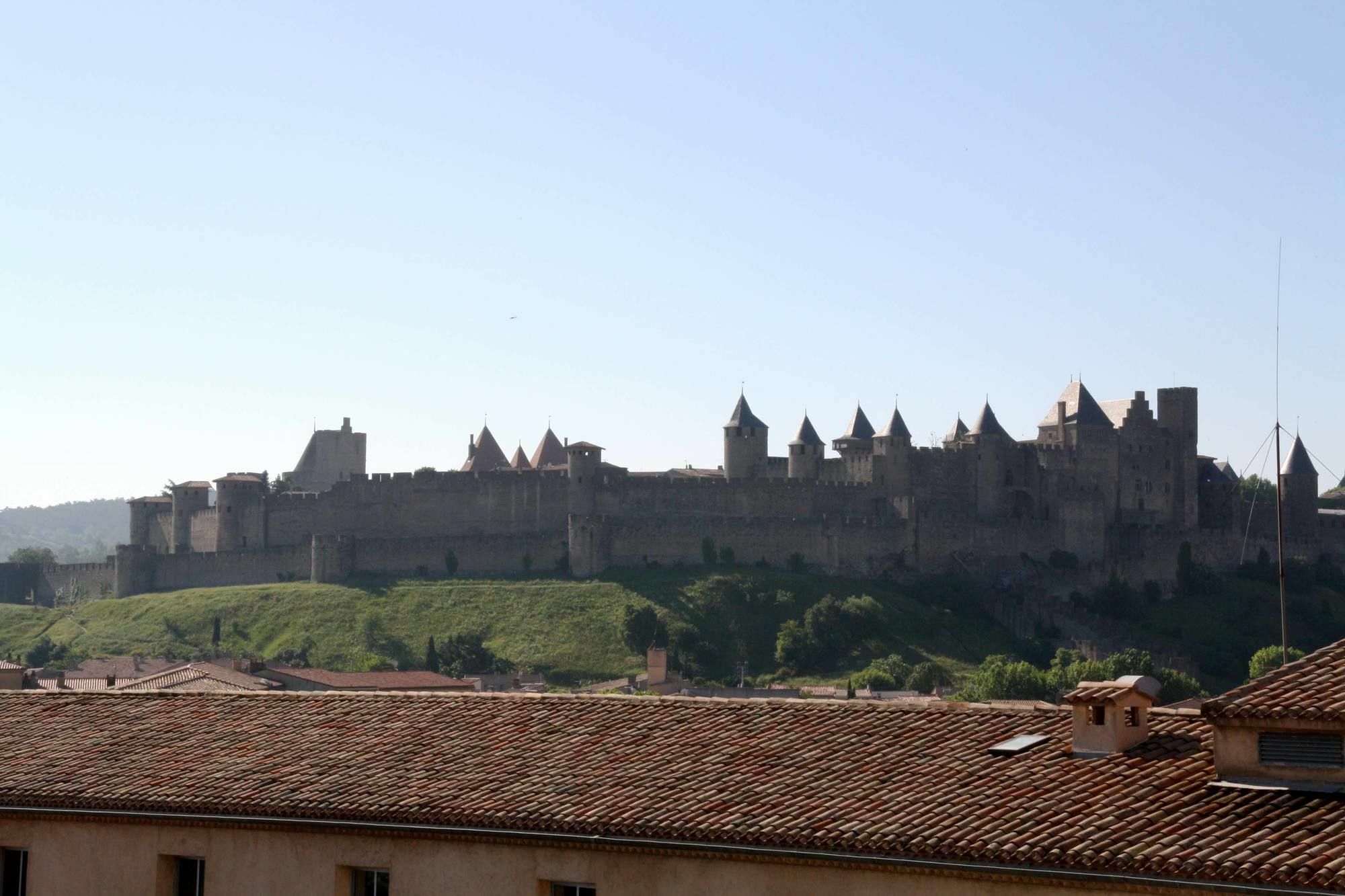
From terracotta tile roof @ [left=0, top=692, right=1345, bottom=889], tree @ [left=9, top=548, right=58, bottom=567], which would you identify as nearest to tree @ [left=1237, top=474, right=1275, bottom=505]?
tree @ [left=9, top=548, right=58, bottom=567]

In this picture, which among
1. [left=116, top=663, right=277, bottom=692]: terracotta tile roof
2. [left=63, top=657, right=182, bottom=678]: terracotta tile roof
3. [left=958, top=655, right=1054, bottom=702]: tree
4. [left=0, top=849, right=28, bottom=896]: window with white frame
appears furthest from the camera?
[left=958, top=655, right=1054, bottom=702]: tree

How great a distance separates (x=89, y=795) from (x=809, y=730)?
5689mm

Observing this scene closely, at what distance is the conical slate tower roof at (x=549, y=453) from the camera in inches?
4254

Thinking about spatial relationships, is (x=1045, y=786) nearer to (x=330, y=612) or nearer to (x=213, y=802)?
(x=213, y=802)

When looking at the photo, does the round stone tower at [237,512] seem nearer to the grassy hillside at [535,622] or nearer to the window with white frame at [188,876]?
the grassy hillside at [535,622]

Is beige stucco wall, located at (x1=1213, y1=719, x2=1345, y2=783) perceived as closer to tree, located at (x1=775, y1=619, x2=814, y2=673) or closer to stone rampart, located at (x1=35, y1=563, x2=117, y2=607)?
tree, located at (x1=775, y1=619, x2=814, y2=673)

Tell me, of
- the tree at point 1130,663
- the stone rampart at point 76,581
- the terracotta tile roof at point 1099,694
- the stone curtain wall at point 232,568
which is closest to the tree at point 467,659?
Result: the stone curtain wall at point 232,568

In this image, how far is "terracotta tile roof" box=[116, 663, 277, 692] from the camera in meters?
51.0

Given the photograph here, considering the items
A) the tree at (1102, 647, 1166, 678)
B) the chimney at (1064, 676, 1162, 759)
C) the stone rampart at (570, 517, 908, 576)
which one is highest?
the stone rampart at (570, 517, 908, 576)

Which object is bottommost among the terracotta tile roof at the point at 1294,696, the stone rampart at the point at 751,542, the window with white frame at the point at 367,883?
the window with white frame at the point at 367,883

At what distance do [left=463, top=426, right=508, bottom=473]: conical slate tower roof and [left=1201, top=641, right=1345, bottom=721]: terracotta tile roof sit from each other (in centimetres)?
9747

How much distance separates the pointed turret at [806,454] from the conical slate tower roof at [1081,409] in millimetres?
10991

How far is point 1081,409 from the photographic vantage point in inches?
3794

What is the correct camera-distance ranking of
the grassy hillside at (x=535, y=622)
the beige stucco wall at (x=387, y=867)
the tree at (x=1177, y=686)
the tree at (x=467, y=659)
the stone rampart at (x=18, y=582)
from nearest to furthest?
the beige stucco wall at (x=387, y=867)
the tree at (x=1177, y=686)
the tree at (x=467, y=659)
the grassy hillside at (x=535, y=622)
the stone rampart at (x=18, y=582)
